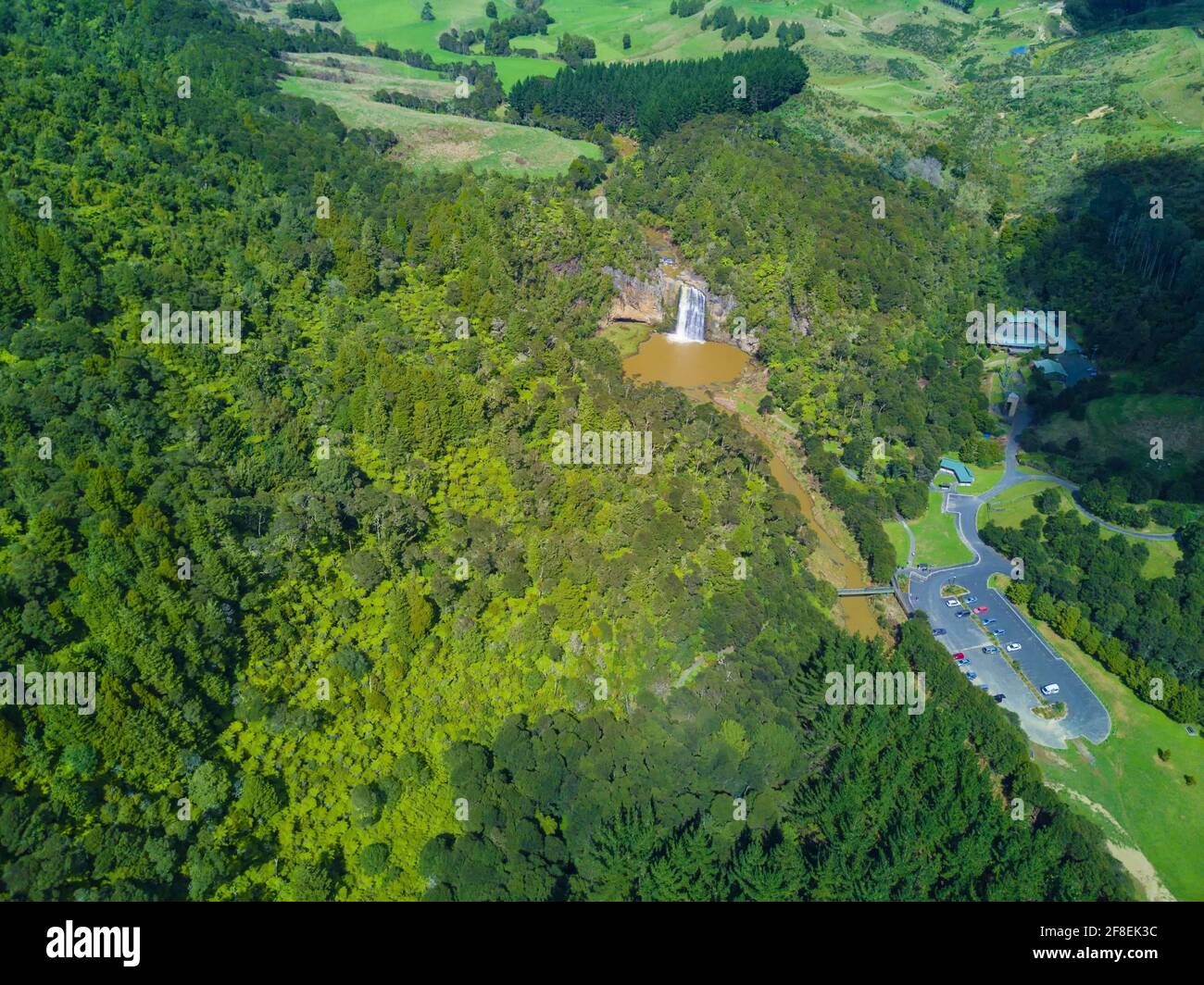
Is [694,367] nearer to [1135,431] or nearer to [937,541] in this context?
[937,541]

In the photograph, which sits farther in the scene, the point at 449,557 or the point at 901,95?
the point at 901,95

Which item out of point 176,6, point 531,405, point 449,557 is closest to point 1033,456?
point 531,405

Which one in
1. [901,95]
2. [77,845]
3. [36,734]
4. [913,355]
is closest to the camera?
[77,845]

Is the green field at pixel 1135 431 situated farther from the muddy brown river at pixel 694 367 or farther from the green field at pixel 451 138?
the green field at pixel 451 138

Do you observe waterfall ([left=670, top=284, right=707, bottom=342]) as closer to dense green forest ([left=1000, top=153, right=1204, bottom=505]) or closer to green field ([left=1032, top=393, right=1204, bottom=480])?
dense green forest ([left=1000, top=153, right=1204, bottom=505])

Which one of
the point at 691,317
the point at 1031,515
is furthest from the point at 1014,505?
the point at 691,317

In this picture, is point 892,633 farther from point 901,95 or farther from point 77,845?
point 901,95

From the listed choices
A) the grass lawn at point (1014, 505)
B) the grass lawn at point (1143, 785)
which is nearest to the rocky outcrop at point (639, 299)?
the grass lawn at point (1014, 505)
